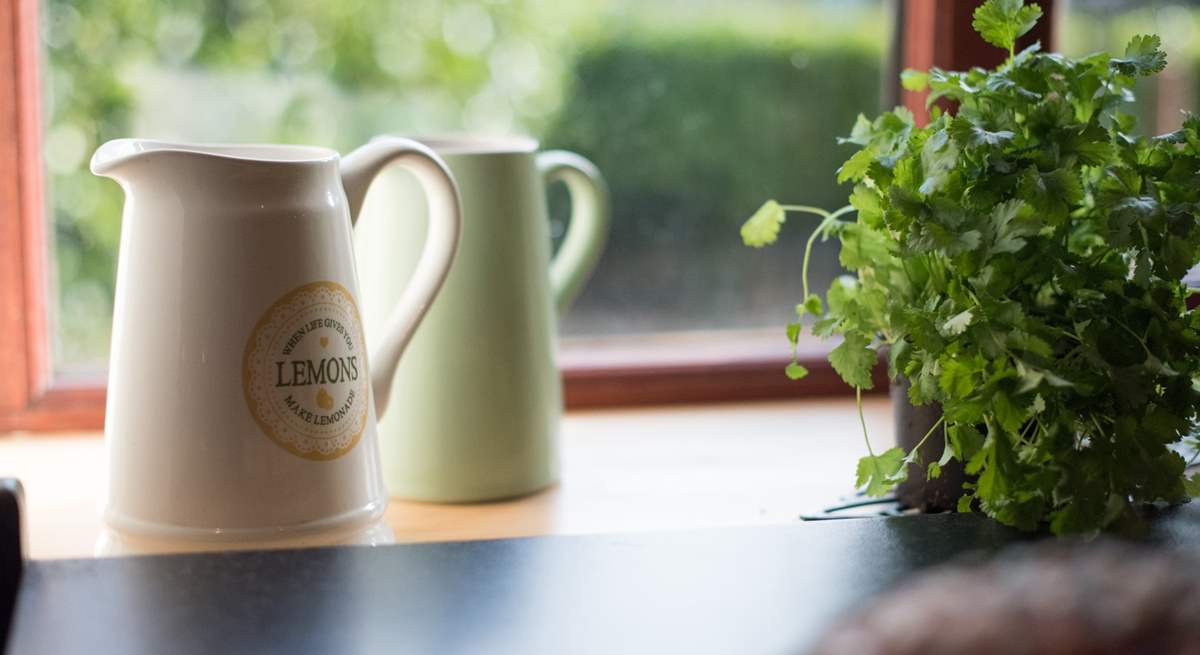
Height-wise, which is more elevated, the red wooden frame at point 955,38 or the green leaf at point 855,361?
the red wooden frame at point 955,38

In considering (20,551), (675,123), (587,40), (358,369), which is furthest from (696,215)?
(20,551)

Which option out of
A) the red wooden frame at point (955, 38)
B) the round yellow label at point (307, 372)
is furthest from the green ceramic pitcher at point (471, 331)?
the red wooden frame at point (955, 38)

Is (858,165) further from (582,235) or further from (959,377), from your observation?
(582,235)

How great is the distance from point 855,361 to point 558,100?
0.55 metres

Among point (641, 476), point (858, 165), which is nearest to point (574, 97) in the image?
point (641, 476)

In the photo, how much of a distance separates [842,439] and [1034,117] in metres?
0.44

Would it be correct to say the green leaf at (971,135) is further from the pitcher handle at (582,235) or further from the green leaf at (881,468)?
the pitcher handle at (582,235)

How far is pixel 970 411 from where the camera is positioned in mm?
674

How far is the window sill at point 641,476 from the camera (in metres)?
0.86

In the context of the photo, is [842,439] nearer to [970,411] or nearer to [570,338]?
[570,338]

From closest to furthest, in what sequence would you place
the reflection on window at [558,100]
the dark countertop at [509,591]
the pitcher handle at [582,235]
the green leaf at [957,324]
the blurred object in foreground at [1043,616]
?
the blurred object in foreground at [1043,616], the dark countertop at [509,591], the green leaf at [957,324], the pitcher handle at [582,235], the reflection on window at [558,100]

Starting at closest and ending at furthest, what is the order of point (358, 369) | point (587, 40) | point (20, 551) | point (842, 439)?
point (20, 551) → point (358, 369) → point (842, 439) → point (587, 40)

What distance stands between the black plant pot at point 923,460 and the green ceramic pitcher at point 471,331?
0.24 meters

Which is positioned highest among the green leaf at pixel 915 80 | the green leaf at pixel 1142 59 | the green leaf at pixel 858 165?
the green leaf at pixel 1142 59
